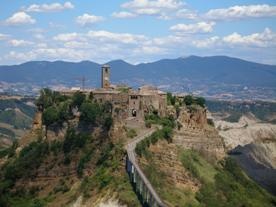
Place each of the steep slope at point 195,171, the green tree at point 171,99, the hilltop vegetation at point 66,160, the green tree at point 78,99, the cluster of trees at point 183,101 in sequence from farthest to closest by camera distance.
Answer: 1. the cluster of trees at point 183,101
2. the green tree at point 171,99
3. the green tree at point 78,99
4. the hilltop vegetation at point 66,160
5. the steep slope at point 195,171

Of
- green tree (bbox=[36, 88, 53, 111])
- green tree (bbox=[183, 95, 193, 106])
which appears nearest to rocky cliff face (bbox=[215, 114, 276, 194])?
green tree (bbox=[183, 95, 193, 106])

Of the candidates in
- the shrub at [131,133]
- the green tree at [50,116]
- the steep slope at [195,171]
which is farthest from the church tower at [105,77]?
the shrub at [131,133]

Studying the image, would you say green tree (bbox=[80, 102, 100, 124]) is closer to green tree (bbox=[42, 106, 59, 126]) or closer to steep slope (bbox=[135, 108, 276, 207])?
green tree (bbox=[42, 106, 59, 126])

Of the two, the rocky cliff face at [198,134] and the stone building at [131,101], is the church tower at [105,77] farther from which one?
the rocky cliff face at [198,134]

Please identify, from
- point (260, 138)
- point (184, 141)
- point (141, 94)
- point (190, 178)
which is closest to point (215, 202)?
point (190, 178)

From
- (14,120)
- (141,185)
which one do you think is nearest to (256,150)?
(141,185)

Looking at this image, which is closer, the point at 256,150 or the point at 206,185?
the point at 206,185

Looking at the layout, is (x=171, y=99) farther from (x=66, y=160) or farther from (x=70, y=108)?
(x=66, y=160)

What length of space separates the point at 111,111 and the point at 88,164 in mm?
6109

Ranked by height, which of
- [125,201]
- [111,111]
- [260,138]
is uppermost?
[111,111]

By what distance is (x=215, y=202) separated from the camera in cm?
5419

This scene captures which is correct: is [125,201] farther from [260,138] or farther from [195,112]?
[260,138]

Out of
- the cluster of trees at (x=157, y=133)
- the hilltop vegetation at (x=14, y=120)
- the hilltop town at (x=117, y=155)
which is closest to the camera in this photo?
the hilltop town at (x=117, y=155)

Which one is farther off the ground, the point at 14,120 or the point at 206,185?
the point at 206,185
